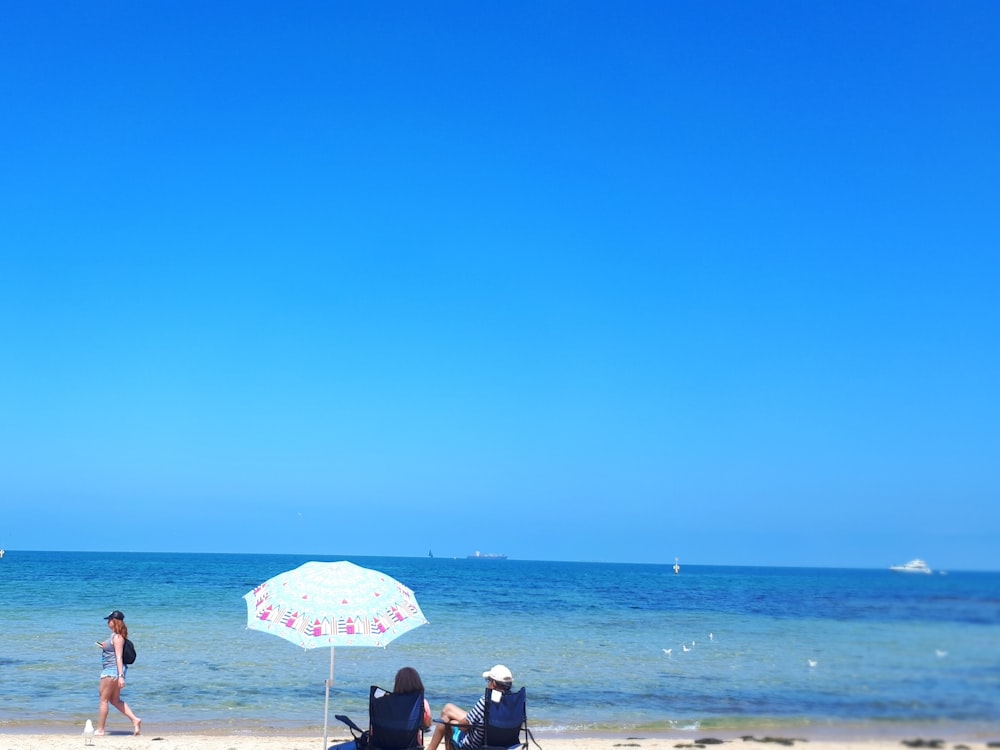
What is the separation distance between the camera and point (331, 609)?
8.45 meters

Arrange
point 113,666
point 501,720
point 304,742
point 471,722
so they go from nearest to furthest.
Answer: point 501,720, point 471,722, point 113,666, point 304,742

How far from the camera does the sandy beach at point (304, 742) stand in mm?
10875

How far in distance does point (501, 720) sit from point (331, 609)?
6.72 ft

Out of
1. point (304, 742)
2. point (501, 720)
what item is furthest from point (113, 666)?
point (501, 720)

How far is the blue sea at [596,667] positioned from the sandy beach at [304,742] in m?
0.34

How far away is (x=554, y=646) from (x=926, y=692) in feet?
50.9

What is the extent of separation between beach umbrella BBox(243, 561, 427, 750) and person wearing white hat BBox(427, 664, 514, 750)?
1086 millimetres

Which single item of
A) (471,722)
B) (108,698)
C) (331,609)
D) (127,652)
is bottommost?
(108,698)

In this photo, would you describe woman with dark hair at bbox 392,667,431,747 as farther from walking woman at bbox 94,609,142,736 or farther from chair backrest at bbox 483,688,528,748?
walking woman at bbox 94,609,142,736

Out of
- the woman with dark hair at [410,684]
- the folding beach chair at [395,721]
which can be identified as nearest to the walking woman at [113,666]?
the folding beach chair at [395,721]

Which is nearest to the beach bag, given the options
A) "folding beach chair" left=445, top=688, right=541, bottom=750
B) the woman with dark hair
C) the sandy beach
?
the sandy beach

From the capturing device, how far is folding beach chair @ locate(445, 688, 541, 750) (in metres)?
8.98

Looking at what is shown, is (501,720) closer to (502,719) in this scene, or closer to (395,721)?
(502,719)

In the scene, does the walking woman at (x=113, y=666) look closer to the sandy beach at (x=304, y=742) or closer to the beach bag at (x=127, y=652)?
the beach bag at (x=127, y=652)
